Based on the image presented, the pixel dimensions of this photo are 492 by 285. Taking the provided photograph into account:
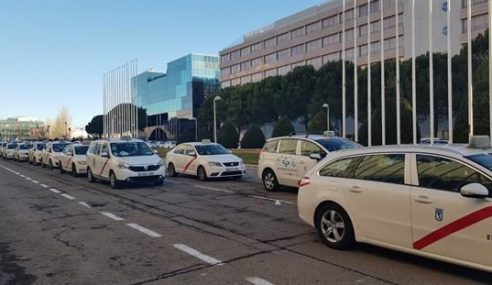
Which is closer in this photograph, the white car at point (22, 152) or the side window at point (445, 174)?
the side window at point (445, 174)

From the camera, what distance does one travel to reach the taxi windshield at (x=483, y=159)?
19.1 ft

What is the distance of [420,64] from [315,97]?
51.3ft

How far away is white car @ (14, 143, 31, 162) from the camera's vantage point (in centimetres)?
4311

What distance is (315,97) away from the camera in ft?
224

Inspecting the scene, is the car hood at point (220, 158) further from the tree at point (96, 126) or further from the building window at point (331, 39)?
the tree at point (96, 126)

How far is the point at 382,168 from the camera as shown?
6.83 metres

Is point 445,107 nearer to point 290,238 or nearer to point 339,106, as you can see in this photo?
point 339,106

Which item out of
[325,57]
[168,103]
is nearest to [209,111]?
[325,57]

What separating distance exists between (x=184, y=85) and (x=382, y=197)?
116 meters

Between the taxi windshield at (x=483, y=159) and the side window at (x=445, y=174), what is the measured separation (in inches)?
5.4

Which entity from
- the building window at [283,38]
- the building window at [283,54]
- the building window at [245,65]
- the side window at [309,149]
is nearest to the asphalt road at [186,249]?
the side window at [309,149]

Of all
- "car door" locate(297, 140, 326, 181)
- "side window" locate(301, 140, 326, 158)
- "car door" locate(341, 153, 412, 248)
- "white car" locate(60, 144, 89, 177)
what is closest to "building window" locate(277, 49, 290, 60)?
"white car" locate(60, 144, 89, 177)

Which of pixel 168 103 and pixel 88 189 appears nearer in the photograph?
pixel 88 189

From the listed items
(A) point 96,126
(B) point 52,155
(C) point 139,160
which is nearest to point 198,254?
(C) point 139,160
